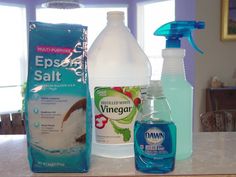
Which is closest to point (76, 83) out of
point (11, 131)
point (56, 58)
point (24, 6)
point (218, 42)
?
point (56, 58)

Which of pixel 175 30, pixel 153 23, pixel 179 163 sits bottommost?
pixel 179 163

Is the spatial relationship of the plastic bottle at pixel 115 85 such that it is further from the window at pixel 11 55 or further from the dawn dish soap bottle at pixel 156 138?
the window at pixel 11 55

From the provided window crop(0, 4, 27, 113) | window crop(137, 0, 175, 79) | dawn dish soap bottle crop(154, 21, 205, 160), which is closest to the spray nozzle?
dawn dish soap bottle crop(154, 21, 205, 160)

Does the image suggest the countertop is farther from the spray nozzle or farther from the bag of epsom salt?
the spray nozzle

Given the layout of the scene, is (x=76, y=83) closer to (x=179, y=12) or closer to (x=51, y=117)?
(x=51, y=117)

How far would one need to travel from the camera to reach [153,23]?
4.46 metres

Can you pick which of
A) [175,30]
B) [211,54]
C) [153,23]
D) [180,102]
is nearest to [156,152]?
[180,102]

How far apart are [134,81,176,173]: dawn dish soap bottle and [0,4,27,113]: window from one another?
4.17 m

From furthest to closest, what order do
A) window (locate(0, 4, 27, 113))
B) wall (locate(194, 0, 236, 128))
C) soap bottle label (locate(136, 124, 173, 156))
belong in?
window (locate(0, 4, 27, 113)), wall (locate(194, 0, 236, 128)), soap bottle label (locate(136, 124, 173, 156))

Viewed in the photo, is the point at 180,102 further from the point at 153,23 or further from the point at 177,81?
the point at 153,23

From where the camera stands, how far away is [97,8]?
4676 millimetres

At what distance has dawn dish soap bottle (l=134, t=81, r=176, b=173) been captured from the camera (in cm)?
48

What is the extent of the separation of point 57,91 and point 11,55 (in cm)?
425

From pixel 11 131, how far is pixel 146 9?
2953 millimetres
